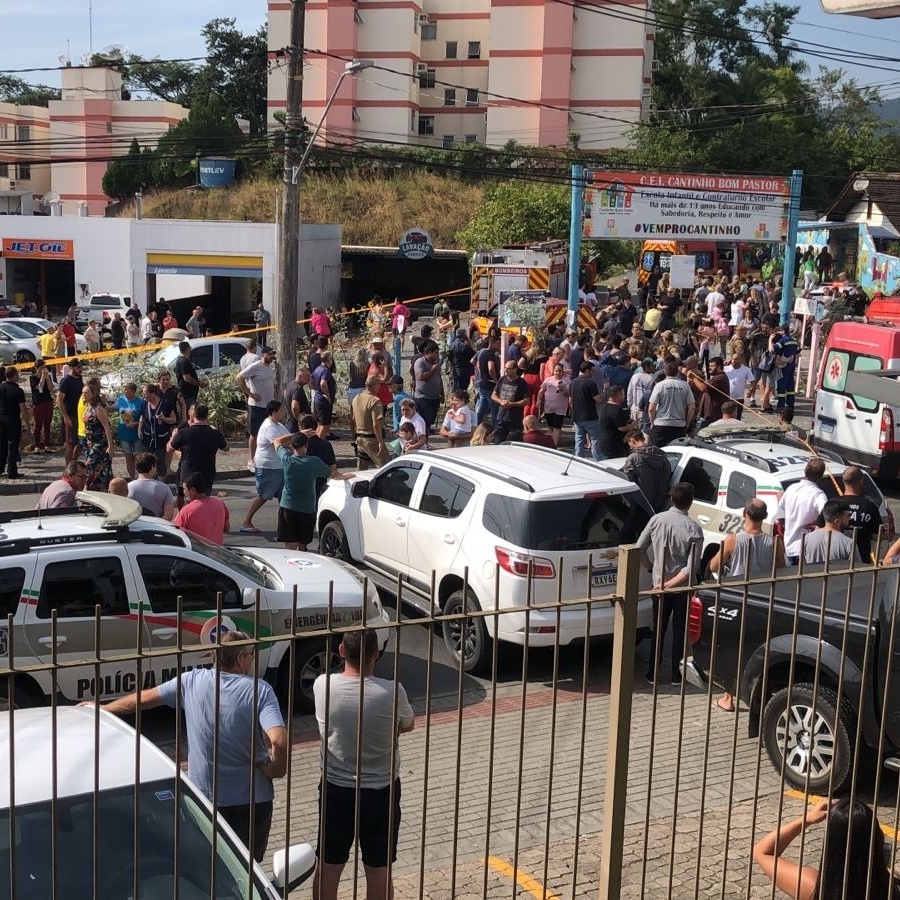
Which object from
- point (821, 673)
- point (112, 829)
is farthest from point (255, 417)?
point (112, 829)

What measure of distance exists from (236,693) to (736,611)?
3775mm

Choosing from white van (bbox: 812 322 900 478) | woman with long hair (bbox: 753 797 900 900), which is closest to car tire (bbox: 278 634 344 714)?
woman with long hair (bbox: 753 797 900 900)

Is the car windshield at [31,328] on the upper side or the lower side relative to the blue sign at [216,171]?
lower

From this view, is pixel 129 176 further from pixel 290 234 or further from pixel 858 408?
pixel 858 408

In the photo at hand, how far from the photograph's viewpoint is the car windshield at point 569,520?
9.66m

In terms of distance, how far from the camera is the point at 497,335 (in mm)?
23391

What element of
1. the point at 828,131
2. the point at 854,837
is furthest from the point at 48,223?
the point at 828,131

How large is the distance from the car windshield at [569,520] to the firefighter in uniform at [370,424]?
17.5 ft

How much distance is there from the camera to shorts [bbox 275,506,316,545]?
487 inches

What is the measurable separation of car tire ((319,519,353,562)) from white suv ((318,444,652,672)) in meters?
0.82

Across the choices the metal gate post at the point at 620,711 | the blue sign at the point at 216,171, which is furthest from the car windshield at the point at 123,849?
the blue sign at the point at 216,171

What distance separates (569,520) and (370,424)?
5921 millimetres

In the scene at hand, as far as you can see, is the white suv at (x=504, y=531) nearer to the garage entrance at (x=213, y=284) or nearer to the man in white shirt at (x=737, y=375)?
the man in white shirt at (x=737, y=375)

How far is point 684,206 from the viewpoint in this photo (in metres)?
27.2
